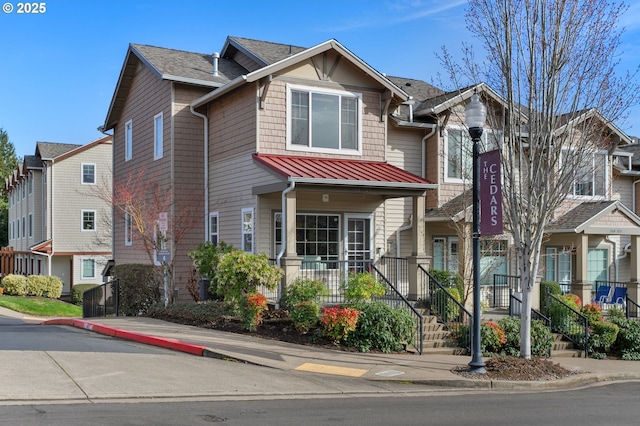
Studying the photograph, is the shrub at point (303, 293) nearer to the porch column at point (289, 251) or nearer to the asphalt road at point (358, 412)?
the porch column at point (289, 251)

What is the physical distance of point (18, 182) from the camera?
49.7 meters

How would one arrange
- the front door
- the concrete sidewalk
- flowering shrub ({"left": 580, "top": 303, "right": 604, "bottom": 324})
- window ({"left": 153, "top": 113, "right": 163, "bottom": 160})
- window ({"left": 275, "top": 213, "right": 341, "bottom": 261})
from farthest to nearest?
1. window ({"left": 153, "top": 113, "right": 163, "bottom": 160})
2. the front door
3. window ({"left": 275, "top": 213, "right": 341, "bottom": 261})
4. flowering shrub ({"left": 580, "top": 303, "right": 604, "bottom": 324})
5. the concrete sidewalk

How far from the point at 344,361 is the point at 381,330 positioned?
4.81ft

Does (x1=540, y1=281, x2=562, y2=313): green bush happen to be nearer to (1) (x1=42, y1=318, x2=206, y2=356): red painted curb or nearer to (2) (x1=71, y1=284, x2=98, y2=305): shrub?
(1) (x1=42, y1=318, x2=206, y2=356): red painted curb

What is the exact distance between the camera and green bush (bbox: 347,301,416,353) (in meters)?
13.5

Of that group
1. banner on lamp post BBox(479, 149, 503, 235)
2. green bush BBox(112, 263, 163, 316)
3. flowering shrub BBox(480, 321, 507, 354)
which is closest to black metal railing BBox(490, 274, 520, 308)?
flowering shrub BBox(480, 321, 507, 354)

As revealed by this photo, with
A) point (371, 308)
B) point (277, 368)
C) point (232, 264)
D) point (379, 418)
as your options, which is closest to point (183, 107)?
point (232, 264)

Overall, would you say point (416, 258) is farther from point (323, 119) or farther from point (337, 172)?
point (323, 119)

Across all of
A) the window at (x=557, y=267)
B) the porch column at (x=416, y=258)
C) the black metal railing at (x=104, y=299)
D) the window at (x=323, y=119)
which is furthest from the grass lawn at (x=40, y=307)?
the window at (x=557, y=267)

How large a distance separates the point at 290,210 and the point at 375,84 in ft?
18.4

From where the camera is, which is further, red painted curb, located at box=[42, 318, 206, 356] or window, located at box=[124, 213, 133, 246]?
window, located at box=[124, 213, 133, 246]

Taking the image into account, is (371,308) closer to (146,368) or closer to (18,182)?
(146,368)

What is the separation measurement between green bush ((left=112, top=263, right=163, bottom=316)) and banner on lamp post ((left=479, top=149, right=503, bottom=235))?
11.4 meters

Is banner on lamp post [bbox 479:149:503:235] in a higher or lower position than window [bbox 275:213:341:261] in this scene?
higher
